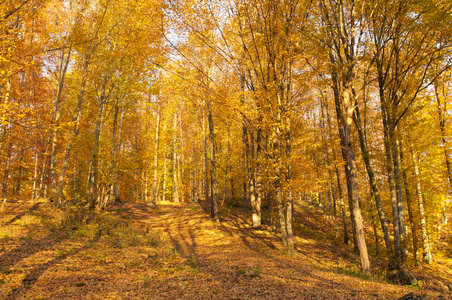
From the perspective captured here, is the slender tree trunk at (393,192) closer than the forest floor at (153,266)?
No

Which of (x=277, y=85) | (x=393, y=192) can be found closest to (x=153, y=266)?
(x=277, y=85)

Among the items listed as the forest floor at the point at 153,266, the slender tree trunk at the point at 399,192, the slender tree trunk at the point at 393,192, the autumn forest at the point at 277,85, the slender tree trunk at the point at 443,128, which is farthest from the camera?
the slender tree trunk at the point at 443,128

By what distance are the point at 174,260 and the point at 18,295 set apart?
397 centimetres

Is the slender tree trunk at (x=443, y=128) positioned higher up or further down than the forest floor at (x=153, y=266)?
higher up

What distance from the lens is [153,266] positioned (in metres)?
7.00

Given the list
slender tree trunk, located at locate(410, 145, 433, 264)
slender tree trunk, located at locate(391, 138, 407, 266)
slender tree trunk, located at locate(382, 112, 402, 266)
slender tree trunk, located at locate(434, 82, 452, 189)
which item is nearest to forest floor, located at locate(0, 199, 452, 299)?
slender tree trunk, located at locate(410, 145, 433, 264)

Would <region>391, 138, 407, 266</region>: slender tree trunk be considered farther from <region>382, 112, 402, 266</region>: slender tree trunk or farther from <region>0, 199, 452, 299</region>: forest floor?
<region>0, 199, 452, 299</region>: forest floor

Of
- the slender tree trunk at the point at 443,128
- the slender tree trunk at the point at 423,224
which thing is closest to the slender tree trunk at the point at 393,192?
the slender tree trunk at the point at 423,224

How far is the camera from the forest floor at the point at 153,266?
502 cm

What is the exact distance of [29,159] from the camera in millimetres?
21281

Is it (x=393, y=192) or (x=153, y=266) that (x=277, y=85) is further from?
(x=153, y=266)

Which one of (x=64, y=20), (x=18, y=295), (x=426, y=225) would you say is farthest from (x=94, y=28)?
(x=426, y=225)

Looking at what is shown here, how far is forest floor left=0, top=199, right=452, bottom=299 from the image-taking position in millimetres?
5023

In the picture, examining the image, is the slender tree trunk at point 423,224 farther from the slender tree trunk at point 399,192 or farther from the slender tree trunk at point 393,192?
the slender tree trunk at point 393,192
